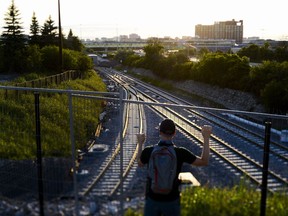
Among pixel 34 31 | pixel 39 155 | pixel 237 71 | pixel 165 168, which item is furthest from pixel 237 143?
pixel 34 31

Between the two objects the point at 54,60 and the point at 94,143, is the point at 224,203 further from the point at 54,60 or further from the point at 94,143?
the point at 54,60

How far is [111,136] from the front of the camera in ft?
20.6

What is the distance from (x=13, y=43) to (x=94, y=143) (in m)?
41.1

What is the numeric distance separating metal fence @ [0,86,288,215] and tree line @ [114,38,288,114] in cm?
1977

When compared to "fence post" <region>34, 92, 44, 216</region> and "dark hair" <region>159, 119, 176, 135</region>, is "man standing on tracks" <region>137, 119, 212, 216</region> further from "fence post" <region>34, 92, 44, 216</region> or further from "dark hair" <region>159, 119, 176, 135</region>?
"fence post" <region>34, 92, 44, 216</region>

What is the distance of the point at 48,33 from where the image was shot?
60.2 metres

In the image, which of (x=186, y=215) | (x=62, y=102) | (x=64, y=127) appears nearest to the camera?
(x=186, y=215)

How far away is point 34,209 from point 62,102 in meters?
3.94

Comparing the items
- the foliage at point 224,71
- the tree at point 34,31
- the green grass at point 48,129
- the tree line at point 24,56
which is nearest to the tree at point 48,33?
the tree at point 34,31

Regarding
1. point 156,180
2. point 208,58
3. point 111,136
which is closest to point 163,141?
point 156,180

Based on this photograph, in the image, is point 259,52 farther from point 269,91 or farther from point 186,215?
point 186,215

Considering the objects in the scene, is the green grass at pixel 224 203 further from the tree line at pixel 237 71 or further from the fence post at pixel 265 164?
the tree line at pixel 237 71

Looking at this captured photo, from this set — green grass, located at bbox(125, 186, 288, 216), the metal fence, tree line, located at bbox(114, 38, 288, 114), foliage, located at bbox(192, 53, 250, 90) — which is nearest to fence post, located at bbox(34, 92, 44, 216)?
the metal fence

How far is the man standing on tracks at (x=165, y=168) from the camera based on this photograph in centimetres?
433
